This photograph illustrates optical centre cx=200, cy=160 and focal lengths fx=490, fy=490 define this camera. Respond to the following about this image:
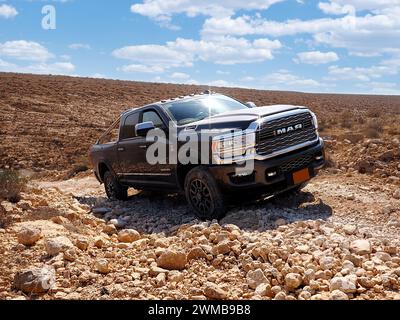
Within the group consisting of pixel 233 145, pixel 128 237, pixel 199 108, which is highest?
pixel 199 108

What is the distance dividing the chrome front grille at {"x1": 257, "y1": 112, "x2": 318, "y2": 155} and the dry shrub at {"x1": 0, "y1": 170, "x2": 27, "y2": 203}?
12.8 ft

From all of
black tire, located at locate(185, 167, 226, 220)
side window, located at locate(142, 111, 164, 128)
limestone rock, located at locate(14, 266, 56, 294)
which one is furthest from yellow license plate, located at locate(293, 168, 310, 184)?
limestone rock, located at locate(14, 266, 56, 294)

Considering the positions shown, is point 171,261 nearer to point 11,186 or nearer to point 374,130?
point 11,186

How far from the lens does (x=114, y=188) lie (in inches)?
377

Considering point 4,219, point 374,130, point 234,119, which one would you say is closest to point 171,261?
point 234,119

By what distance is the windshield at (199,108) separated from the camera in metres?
7.51

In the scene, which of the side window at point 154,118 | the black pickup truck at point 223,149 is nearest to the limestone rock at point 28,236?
the black pickup truck at point 223,149

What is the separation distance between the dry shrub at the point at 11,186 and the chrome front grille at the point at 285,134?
390cm

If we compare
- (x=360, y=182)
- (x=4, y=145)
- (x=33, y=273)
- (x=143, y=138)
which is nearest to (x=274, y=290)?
(x=33, y=273)

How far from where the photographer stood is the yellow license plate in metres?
6.74

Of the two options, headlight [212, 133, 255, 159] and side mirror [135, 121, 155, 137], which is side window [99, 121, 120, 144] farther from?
headlight [212, 133, 255, 159]

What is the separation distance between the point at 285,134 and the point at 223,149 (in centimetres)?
95

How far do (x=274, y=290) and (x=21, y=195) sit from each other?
528cm
